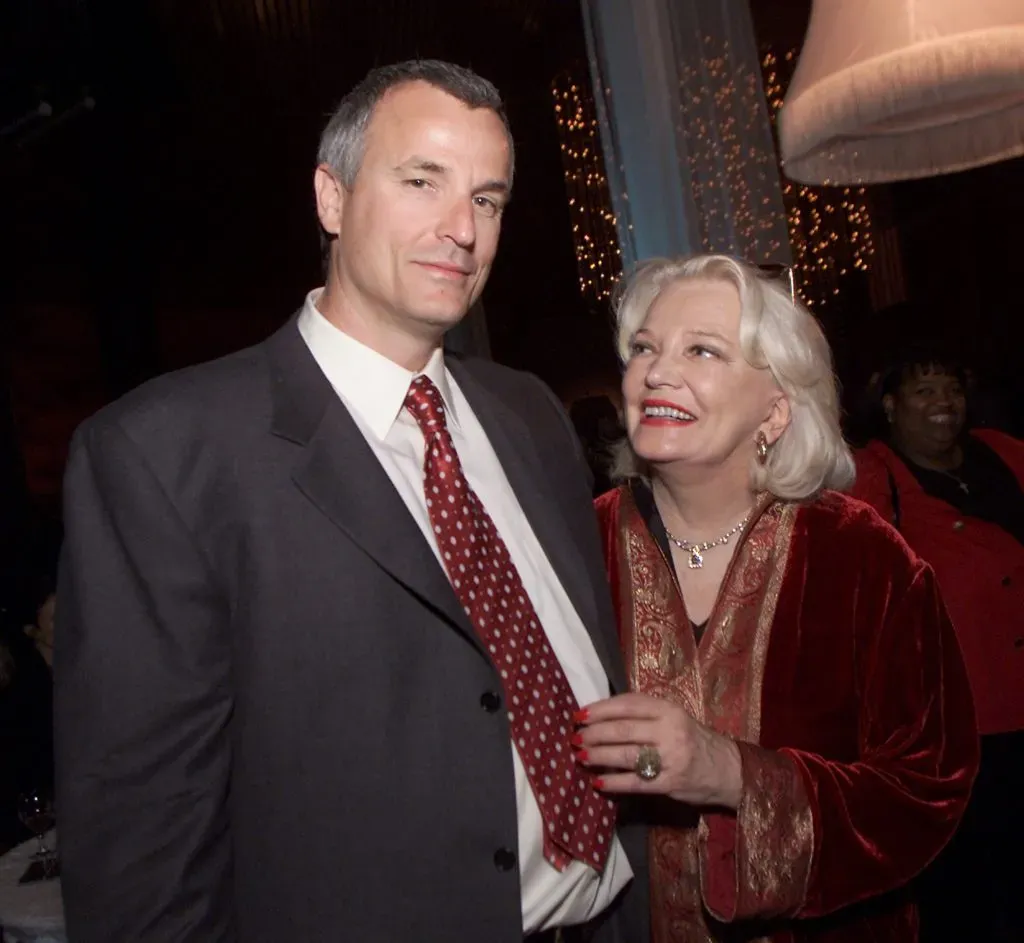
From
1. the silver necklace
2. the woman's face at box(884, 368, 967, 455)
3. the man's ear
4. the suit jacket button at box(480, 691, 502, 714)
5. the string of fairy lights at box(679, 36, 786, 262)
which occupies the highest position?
the string of fairy lights at box(679, 36, 786, 262)

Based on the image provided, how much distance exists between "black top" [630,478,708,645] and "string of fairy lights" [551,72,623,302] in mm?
2321

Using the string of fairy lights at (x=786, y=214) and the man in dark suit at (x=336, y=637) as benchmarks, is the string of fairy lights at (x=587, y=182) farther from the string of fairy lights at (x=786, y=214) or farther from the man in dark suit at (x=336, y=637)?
the man in dark suit at (x=336, y=637)

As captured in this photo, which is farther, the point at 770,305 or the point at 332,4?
the point at 332,4

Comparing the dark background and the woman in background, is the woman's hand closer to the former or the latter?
the woman in background

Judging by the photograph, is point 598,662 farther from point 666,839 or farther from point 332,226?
point 332,226

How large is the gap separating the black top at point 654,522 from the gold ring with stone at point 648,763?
0.39m

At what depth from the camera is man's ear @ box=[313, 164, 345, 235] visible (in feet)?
4.42

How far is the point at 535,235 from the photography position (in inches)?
310

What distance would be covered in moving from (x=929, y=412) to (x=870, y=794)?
1.74 metres

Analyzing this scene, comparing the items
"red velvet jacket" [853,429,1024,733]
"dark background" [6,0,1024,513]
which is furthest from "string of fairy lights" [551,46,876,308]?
"red velvet jacket" [853,429,1024,733]

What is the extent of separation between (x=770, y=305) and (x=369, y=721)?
1.06m

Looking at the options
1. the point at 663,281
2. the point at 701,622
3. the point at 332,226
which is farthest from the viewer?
the point at 663,281

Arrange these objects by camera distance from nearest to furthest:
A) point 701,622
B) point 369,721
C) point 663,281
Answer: point 369,721 < point 701,622 < point 663,281

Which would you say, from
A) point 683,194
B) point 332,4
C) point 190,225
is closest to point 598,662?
point 683,194
